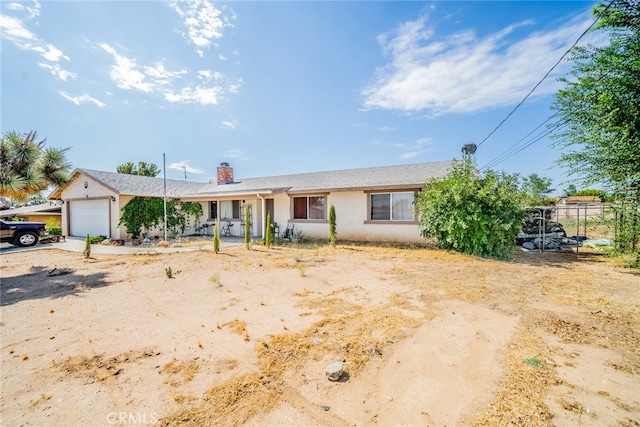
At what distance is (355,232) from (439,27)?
8964 mm

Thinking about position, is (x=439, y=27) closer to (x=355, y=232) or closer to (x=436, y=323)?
(x=355, y=232)

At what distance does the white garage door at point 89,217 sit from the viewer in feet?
48.9

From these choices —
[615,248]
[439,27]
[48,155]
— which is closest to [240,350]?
[615,248]

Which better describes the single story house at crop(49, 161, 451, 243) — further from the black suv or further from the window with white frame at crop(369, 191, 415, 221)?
the black suv

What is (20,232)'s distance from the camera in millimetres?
13055

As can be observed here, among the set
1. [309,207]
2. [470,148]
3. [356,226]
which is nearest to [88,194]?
[309,207]

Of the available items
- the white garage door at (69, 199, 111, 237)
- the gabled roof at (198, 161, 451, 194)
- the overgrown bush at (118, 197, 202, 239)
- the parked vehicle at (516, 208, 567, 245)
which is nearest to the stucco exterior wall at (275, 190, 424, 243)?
the gabled roof at (198, 161, 451, 194)

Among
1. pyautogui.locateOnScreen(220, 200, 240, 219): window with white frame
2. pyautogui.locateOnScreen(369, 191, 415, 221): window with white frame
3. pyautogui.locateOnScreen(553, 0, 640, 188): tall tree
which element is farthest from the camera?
pyautogui.locateOnScreen(220, 200, 240, 219): window with white frame

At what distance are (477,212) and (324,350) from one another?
809cm

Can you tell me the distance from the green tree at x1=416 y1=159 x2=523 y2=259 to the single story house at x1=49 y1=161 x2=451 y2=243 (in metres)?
1.66

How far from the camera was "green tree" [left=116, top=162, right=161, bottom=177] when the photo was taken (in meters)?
36.7

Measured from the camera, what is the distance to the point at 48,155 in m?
13.0

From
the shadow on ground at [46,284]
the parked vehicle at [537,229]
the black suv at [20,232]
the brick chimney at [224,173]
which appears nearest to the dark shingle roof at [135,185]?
the brick chimney at [224,173]

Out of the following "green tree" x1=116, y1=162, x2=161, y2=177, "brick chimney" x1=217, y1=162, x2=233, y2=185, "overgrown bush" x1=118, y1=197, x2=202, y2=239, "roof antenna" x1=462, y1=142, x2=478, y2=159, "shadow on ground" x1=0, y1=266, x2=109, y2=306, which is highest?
"green tree" x1=116, y1=162, x2=161, y2=177
